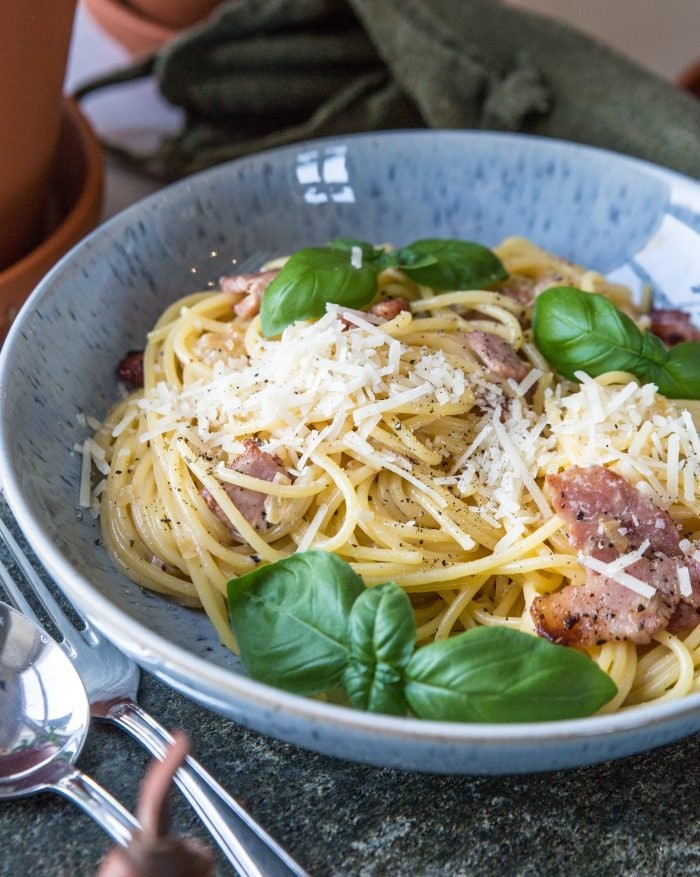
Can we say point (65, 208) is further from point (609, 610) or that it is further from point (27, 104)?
point (609, 610)

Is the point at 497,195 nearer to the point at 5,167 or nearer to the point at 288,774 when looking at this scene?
the point at 5,167

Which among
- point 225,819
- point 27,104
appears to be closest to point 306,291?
point 27,104

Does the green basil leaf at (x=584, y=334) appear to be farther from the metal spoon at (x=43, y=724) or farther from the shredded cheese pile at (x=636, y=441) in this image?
the metal spoon at (x=43, y=724)

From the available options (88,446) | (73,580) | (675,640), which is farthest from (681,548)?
(88,446)

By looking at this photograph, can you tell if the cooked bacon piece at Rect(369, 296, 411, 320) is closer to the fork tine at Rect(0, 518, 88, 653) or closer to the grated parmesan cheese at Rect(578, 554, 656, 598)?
the grated parmesan cheese at Rect(578, 554, 656, 598)

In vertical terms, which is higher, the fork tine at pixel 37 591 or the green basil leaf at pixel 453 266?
the fork tine at pixel 37 591

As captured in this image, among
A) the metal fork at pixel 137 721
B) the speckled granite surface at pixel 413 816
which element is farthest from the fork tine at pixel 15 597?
the speckled granite surface at pixel 413 816
